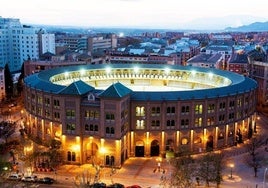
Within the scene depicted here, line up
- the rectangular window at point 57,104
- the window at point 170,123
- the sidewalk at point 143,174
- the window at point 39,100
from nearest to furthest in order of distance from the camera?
the sidewalk at point 143,174, the window at point 170,123, the rectangular window at point 57,104, the window at point 39,100

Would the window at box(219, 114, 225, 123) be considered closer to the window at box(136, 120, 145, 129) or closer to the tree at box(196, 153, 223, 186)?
the window at box(136, 120, 145, 129)

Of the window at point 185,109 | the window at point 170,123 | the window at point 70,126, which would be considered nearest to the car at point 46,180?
the window at point 70,126

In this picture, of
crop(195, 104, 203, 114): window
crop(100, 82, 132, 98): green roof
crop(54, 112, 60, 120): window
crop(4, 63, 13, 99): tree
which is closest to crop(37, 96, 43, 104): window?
crop(54, 112, 60, 120): window

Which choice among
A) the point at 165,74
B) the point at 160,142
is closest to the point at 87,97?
the point at 160,142

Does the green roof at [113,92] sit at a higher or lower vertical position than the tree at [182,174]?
higher

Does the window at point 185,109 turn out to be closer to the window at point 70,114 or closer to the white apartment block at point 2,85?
the window at point 70,114

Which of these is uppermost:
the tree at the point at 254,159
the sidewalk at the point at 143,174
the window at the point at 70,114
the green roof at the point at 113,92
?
the green roof at the point at 113,92

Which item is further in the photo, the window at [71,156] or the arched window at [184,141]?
the arched window at [184,141]

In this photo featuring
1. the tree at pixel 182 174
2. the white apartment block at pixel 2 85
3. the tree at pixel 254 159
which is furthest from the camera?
the white apartment block at pixel 2 85
